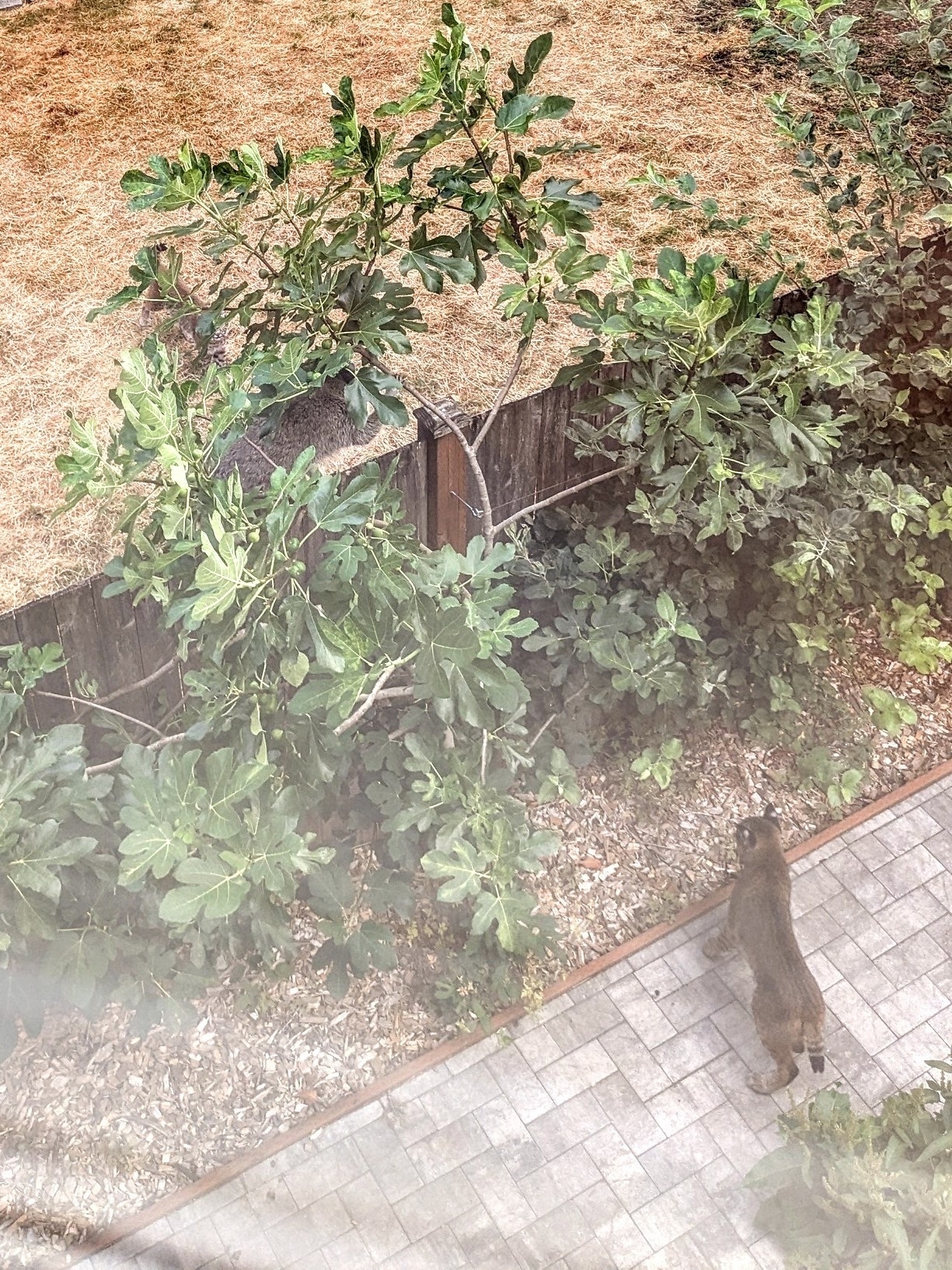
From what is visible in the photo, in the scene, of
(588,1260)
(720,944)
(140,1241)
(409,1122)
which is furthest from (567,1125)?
(140,1241)

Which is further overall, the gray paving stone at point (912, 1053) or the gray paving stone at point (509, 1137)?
the gray paving stone at point (912, 1053)

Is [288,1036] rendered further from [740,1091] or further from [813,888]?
[813,888]

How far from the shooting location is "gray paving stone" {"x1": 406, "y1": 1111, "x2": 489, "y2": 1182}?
9.14 ft

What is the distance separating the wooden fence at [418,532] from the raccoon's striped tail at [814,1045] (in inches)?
70.1

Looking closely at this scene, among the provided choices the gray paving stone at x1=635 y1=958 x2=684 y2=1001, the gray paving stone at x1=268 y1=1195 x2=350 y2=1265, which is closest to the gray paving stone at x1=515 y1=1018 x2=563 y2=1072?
the gray paving stone at x1=635 y1=958 x2=684 y2=1001

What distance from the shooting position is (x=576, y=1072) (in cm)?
297

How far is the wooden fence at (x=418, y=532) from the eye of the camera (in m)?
2.71

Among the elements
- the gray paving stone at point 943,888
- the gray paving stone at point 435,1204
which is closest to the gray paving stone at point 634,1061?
the gray paving stone at point 435,1204

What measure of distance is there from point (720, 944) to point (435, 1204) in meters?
1.11

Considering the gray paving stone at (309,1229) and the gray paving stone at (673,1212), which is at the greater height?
the gray paving stone at (309,1229)

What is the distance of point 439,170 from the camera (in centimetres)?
260

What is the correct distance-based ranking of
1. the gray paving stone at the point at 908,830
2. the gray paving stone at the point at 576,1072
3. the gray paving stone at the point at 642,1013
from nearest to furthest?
the gray paving stone at the point at 576,1072 < the gray paving stone at the point at 642,1013 < the gray paving stone at the point at 908,830

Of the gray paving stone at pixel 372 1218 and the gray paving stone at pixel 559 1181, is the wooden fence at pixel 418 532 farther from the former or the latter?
the gray paving stone at pixel 559 1181

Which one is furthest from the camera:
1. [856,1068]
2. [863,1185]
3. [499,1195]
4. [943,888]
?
[943,888]
